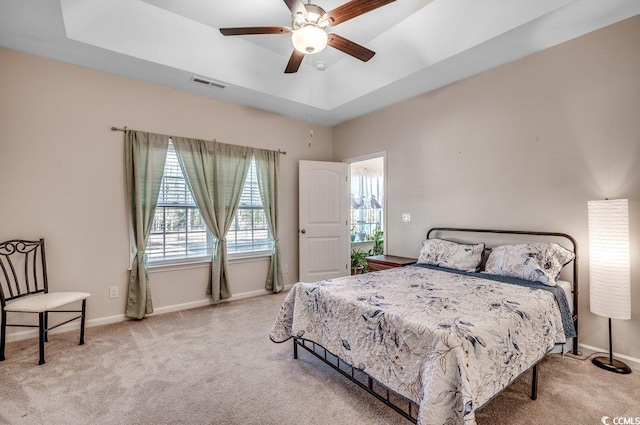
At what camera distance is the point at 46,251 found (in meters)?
3.07

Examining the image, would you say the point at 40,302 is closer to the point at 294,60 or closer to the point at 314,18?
the point at 294,60

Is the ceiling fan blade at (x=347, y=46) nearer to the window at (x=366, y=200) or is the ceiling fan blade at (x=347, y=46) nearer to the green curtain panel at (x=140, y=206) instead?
the green curtain panel at (x=140, y=206)

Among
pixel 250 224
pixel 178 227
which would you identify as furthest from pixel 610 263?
pixel 178 227

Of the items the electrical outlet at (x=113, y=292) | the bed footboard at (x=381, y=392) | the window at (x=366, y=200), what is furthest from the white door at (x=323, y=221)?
the electrical outlet at (x=113, y=292)

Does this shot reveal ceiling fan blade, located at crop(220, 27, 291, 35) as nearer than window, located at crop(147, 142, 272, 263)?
Yes

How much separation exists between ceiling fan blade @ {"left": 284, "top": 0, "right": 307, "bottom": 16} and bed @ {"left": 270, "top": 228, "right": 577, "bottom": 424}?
2034 millimetres

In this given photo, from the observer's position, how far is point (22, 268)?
2957 millimetres

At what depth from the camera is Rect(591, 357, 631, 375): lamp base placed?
2.30 metres

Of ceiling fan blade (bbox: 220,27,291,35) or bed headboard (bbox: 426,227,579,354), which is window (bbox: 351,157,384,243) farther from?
ceiling fan blade (bbox: 220,27,291,35)

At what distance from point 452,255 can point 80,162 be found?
4178 millimetres

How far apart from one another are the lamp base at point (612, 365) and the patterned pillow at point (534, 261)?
0.69 m

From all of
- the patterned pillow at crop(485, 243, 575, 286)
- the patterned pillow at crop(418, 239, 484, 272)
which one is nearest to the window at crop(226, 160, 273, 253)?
the patterned pillow at crop(418, 239, 484, 272)

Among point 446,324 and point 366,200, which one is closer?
point 446,324

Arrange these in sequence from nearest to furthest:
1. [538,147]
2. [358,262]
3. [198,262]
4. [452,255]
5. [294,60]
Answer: [294,60] < [538,147] < [452,255] < [198,262] < [358,262]
